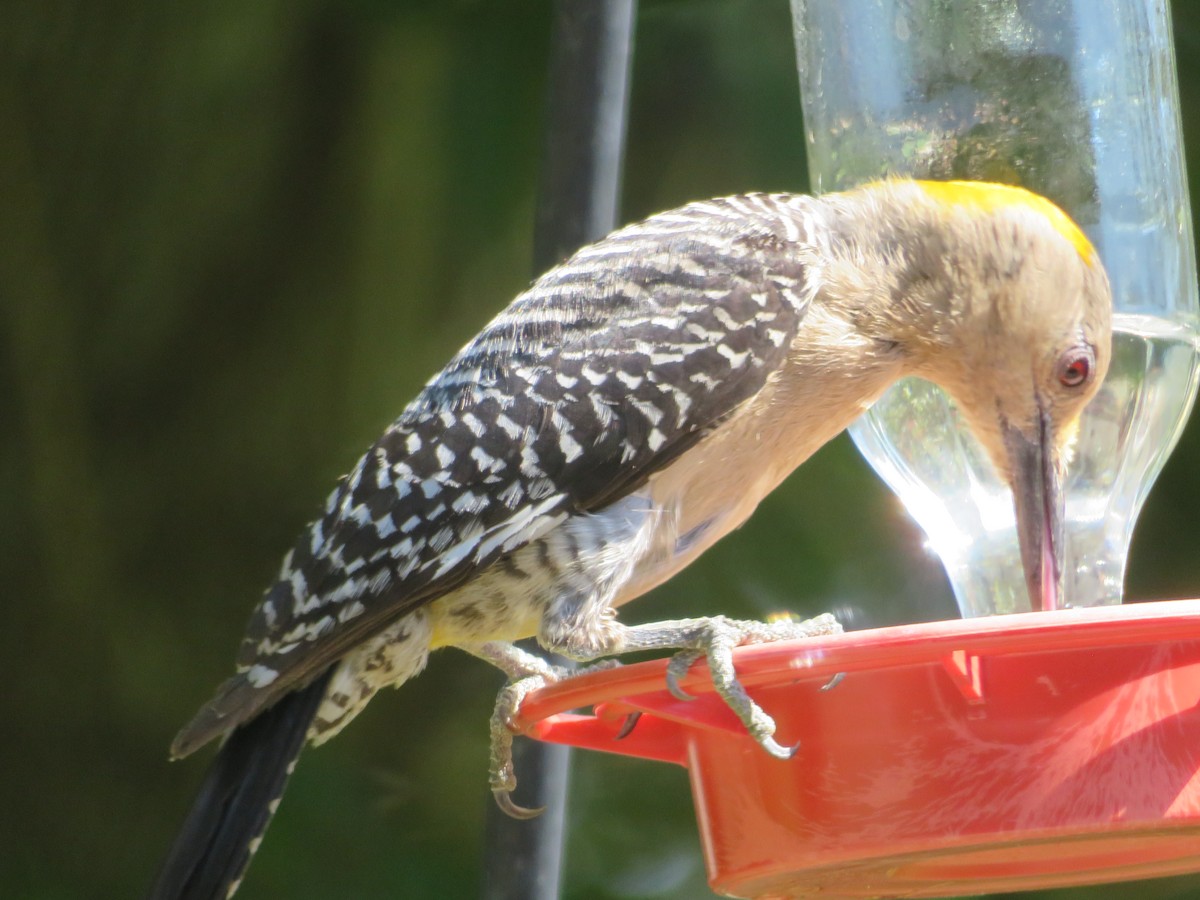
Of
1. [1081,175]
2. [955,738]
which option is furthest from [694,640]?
[1081,175]

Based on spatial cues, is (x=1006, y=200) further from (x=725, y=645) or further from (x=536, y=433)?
→ (x=725, y=645)

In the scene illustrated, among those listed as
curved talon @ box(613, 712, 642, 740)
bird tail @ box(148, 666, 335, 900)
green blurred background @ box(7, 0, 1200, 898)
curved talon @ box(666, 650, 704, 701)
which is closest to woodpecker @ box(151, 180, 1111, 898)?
bird tail @ box(148, 666, 335, 900)

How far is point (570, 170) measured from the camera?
2547 mm

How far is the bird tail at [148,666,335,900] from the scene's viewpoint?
2611 millimetres

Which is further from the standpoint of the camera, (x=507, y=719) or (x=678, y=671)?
(x=507, y=719)

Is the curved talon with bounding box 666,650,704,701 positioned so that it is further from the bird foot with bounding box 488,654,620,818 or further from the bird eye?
the bird eye

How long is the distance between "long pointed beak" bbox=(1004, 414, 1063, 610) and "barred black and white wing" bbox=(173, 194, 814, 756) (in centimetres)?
46

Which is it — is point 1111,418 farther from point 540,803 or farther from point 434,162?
point 434,162

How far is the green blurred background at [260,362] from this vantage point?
4.05 metres

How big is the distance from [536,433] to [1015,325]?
0.86 meters

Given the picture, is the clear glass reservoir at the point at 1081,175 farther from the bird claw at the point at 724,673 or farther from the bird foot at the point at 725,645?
the bird claw at the point at 724,673

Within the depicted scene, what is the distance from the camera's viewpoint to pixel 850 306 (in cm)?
300

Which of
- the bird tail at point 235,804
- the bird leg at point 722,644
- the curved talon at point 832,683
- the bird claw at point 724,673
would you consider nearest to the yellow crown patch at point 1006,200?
the bird leg at point 722,644

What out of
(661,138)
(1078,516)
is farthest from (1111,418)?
(661,138)
